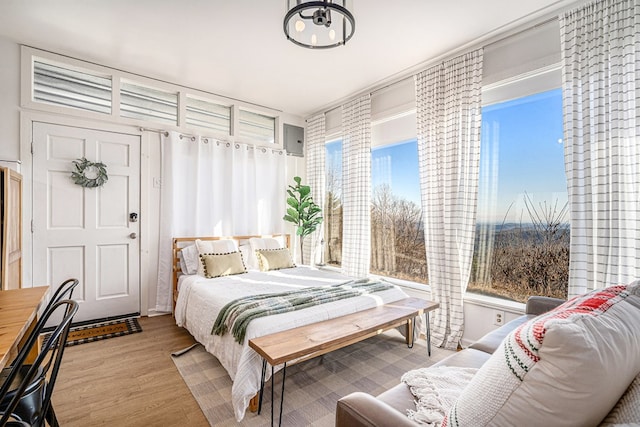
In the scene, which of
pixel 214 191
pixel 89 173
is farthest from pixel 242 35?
pixel 89 173

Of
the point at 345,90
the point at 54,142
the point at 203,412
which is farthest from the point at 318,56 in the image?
the point at 203,412

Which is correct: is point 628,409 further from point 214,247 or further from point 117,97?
point 117,97

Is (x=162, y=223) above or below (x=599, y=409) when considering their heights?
above

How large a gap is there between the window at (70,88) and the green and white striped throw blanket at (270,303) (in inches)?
112

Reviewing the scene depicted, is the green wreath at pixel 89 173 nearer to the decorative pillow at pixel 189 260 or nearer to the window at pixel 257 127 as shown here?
the decorative pillow at pixel 189 260

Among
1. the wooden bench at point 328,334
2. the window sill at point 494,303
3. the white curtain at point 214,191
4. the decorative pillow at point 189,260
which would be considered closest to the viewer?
the wooden bench at point 328,334

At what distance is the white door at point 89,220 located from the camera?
9.89ft

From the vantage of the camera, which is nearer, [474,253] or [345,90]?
[474,253]

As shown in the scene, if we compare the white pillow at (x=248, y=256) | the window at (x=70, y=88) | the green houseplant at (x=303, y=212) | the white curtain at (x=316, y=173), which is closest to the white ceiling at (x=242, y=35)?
the window at (x=70, y=88)

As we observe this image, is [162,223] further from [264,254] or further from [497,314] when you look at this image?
[497,314]

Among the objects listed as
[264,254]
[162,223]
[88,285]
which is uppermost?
[162,223]

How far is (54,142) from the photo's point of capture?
10.1ft

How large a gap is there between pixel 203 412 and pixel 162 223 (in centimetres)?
242

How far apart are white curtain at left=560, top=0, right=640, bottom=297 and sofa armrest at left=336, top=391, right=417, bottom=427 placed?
1.96m
